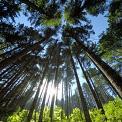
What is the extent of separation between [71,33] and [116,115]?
308 inches

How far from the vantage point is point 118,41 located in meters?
15.7

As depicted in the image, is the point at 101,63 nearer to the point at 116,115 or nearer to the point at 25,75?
the point at 116,115

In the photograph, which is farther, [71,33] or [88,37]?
[88,37]

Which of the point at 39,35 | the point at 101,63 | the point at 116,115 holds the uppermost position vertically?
the point at 39,35

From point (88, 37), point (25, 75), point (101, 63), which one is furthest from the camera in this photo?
point (25, 75)

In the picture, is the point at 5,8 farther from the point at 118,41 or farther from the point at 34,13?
the point at 118,41

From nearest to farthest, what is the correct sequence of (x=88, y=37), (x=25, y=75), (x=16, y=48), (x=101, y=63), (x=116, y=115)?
(x=101, y=63) < (x=116, y=115) < (x=16, y=48) < (x=88, y=37) < (x=25, y=75)

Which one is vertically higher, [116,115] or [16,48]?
[16,48]

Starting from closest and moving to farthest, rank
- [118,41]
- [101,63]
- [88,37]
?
A: [101,63] < [118,41] < [88,37]

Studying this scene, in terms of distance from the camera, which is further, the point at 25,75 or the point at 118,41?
the point at 25,75

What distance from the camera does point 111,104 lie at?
13.6m

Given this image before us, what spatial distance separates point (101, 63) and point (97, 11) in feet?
22.1

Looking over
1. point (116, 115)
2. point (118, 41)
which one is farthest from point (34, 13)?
point (116, 115)

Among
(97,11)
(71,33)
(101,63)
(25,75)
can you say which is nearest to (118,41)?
(97,11)
